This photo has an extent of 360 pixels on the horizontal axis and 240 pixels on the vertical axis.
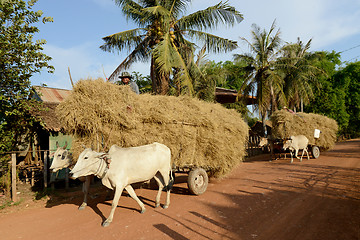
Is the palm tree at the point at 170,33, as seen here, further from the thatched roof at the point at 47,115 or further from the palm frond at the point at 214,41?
the thatched roof at the point at 47,115

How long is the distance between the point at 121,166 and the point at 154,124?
1540 mm

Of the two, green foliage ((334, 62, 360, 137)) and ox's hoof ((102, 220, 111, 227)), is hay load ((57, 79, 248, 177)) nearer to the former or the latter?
ox's hoof ((102, 220, 111, 227))

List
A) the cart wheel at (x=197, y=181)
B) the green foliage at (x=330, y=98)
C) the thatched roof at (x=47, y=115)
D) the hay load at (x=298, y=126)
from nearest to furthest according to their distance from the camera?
the cart wheel at (x=197, y=181), the thatched roof at (x=47, y=115), the hay load at (x=298, y=126), the green foliage at (x=330, y=98)

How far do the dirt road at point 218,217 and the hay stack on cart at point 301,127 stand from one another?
666 centimetres

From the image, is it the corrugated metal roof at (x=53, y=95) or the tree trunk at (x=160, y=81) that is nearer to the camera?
the tree trunk at (x=160, y=81)

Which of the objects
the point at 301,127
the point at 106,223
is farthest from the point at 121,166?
the point at 301,127

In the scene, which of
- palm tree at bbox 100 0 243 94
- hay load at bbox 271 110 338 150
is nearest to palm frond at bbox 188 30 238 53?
palm tree at bbox 100 0 243 94

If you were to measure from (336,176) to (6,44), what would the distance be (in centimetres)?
1191

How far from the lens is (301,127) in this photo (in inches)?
538

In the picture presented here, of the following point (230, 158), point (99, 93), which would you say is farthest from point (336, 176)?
point (99, 93)

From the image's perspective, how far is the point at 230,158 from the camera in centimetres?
702

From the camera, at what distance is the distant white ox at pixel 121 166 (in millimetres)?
4570

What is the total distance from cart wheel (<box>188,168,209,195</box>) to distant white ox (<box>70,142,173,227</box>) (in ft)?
3.28

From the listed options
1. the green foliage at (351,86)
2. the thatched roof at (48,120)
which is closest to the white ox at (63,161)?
the thatched roof at (48,120)
